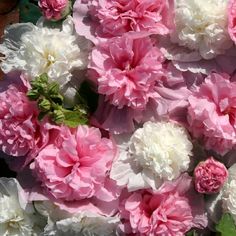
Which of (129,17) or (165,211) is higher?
(129,17)

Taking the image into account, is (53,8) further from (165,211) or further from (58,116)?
(165,211)

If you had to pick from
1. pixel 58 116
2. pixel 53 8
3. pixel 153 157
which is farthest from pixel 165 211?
pixel 53 8

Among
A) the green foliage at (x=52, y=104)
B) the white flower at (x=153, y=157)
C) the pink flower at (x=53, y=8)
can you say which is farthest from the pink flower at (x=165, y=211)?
the pink flower at (x=53, y=8)

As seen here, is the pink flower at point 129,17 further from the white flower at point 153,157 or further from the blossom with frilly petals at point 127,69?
the white flower at point 153,157

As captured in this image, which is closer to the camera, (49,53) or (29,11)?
(49,53)

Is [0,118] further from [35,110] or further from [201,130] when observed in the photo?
[201,130]

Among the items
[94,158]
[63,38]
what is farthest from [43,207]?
[63,38]
